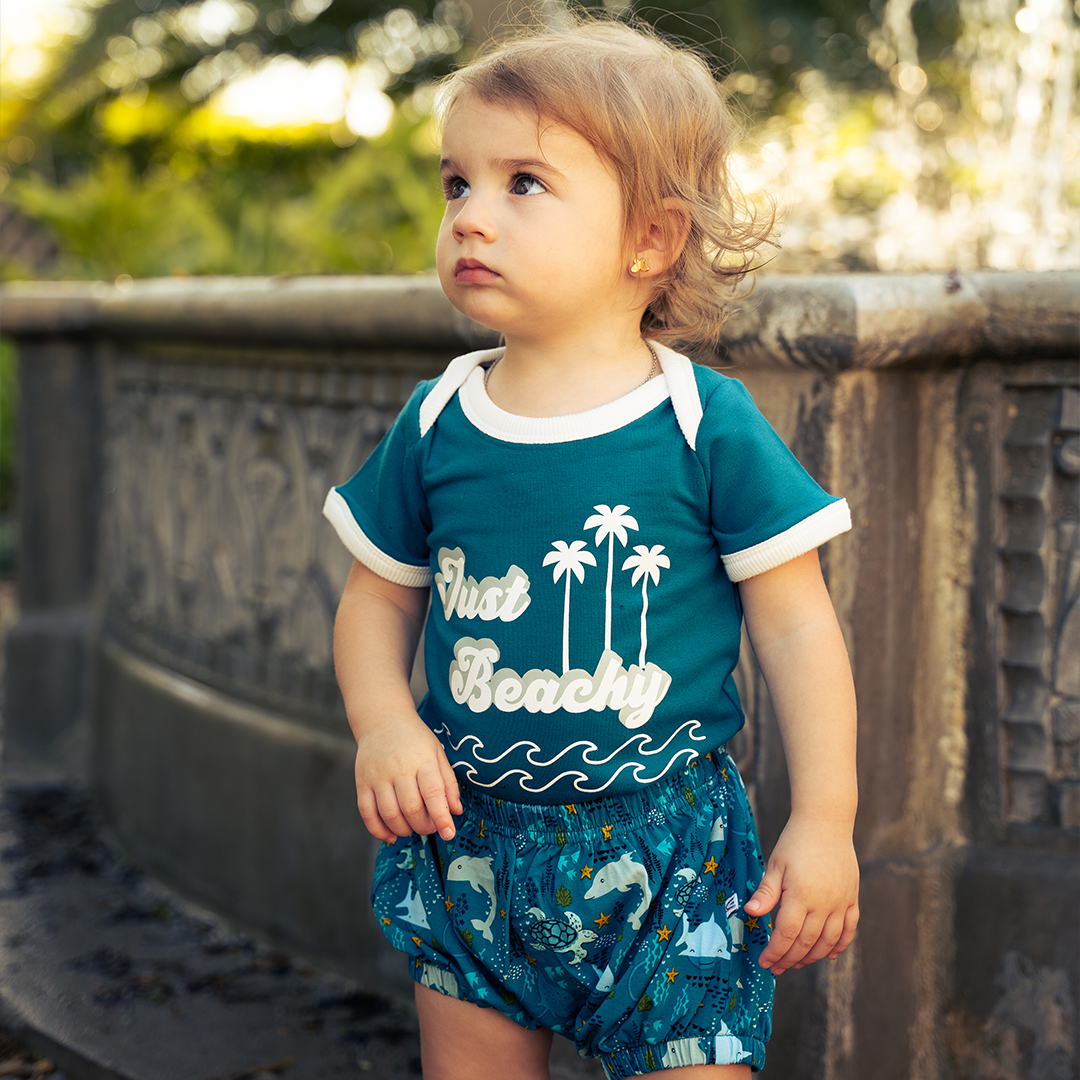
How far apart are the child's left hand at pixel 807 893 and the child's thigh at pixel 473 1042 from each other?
0.31 meters

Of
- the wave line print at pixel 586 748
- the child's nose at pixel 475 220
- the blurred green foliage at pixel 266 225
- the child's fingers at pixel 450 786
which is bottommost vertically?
the child's fingers at pixel 450 786

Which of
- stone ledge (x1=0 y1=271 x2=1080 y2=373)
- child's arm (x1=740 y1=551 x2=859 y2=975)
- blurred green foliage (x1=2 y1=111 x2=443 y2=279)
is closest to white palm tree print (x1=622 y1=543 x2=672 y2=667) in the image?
child's arm (x1=740 y1=551 x2=859 y2=975)

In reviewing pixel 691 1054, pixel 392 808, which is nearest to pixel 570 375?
pixel 392 808

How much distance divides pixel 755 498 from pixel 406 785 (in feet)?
1.57

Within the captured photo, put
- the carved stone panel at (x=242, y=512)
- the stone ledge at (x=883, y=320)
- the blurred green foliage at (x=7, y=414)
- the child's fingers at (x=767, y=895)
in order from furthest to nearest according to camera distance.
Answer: the blurred green foliage at (x=7, y=414) < the carved stone panel at (x=242, y=512) < the stone ledge at (x=883, y=320) < the child's fingers at (x=767, y=895)

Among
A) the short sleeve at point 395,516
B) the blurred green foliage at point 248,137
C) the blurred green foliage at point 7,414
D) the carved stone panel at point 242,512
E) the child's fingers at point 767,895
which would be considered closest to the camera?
the child's fingers at point 767,895

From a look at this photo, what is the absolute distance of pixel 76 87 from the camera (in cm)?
1127

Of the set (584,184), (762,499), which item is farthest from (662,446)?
(584,184)

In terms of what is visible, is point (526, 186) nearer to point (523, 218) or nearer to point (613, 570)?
point (523, 218)

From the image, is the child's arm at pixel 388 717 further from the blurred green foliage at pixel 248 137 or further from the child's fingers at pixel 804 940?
the blurred green foliage at pixel 248 137

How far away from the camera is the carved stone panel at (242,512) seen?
96.5 inches

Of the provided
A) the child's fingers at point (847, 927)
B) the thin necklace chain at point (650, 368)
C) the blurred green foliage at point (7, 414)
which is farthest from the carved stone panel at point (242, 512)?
the blurred green foliage at point (7, 414)

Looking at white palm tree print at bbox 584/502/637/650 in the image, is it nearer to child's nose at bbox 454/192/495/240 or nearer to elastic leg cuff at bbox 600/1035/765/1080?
child's nose at bbox 454/192/495/240

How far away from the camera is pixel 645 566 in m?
1.30
